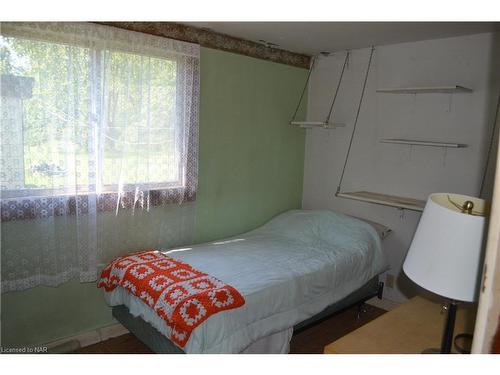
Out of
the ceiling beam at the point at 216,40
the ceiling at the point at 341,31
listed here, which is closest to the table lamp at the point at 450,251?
the ceiling at the point at 341,31

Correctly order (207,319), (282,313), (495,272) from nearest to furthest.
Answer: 1. (495,272)
2. (207,319)
3. (282,313)

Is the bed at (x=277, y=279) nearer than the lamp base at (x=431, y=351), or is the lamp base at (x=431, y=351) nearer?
the lamp base at (x=431, y=351)

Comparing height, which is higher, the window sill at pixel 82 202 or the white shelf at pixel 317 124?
the white shelf at pixel 317 124

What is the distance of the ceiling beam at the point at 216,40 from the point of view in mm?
2760

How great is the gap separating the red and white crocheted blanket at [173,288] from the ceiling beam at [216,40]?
1597 millimetres

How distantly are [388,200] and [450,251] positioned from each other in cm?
219

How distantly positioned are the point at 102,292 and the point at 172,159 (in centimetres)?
110

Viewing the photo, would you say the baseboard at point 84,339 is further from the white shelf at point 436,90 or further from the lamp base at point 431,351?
the white shelf at point 436,90

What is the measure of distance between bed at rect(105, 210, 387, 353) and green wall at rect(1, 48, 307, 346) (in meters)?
0.25

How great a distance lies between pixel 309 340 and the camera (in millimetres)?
2920

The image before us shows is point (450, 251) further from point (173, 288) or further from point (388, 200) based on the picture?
point (388, 200)

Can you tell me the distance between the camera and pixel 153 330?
7.61ft

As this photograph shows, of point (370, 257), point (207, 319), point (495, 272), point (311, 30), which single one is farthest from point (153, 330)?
point (311, 30)
